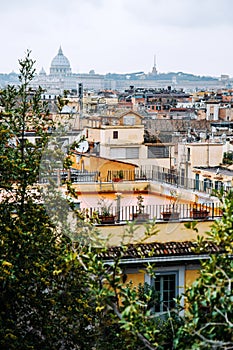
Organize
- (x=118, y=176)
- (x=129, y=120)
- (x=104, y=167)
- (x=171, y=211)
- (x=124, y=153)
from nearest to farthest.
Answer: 1. (x=171, y=211)
2. (x=118, y=176)
3. (x=104, y=167)
4. (x=124, y=153)
5. (x=129, y=120)

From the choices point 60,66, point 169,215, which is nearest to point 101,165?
point 169,215

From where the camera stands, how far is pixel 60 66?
6956 centimetres

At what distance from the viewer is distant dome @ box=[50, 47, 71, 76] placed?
68938 mm

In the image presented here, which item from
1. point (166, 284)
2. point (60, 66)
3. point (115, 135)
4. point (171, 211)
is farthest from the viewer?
point (60, 66)

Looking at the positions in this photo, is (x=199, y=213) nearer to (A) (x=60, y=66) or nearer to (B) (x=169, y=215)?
(B) (x=169, y=215)

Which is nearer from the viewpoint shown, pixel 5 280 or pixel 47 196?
pixel 5 280

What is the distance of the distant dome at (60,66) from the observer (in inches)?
2714

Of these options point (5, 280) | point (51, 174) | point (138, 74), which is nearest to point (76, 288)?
point (5, 280)

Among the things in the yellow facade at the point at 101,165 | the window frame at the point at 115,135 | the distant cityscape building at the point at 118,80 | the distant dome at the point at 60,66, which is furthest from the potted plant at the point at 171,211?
the distant dome at the point at 60,66

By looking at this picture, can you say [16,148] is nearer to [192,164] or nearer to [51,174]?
[51,174]

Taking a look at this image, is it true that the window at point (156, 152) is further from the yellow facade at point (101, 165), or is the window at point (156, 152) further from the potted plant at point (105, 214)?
the potted plant at point (105, 214)

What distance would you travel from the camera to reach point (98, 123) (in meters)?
10.4

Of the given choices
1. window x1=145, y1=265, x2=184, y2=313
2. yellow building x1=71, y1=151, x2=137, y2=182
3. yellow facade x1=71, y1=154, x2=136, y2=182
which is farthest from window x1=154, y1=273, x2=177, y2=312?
yellow facade x1=71, y1=154, x2=136, y2=182

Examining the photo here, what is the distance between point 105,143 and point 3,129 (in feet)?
15.2
